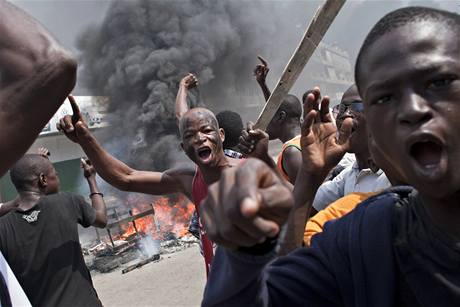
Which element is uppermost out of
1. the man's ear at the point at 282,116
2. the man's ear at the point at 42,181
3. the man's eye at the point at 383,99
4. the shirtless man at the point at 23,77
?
the man's eye at the point at 383,99

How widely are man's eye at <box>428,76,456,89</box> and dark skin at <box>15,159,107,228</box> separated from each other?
2654 mm

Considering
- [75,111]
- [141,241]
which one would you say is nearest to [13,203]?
[75,111]

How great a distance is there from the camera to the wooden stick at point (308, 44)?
5.72 ft

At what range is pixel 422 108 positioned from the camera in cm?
88

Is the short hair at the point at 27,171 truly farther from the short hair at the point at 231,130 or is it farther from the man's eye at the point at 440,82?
the man's eye at the point at 440,82

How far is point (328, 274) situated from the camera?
106cm

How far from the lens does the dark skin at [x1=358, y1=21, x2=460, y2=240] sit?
0.87 metres

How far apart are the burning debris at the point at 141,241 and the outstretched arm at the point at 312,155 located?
19.4 feet

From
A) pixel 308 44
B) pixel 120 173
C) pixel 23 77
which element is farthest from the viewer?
pixel 120 173

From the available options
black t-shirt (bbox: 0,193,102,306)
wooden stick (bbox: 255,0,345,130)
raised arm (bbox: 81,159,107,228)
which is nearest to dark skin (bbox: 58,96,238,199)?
raised arm (bbox: 81,159,107,228)

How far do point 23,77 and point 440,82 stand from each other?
1036 millimetres

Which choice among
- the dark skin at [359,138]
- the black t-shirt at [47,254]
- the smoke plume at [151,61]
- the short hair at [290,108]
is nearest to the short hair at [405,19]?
the dark skin at [359,138]

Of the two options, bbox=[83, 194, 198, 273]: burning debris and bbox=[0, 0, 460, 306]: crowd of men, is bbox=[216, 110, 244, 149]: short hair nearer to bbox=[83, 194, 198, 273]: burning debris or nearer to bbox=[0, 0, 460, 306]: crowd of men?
bbox=[0, 0, 460, 306]: crowd of men

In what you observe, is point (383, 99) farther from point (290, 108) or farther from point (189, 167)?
point (290, 108)
